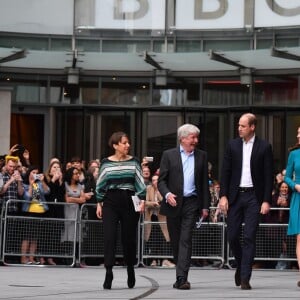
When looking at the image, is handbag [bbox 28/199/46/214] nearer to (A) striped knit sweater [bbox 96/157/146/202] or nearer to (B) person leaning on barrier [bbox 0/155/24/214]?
(B) person leaning on barrier [bbox 0/155/24/214]

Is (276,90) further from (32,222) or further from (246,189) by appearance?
(246,189)

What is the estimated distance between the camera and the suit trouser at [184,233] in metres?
12.7

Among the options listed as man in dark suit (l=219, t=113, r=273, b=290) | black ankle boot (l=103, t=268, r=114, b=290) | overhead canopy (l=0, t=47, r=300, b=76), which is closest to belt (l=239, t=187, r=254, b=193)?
man in dark suit (l=219, t=113, r=273, b=290)

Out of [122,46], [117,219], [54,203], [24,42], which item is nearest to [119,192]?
[117,219]

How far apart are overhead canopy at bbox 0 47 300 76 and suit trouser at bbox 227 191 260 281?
11.2 metres

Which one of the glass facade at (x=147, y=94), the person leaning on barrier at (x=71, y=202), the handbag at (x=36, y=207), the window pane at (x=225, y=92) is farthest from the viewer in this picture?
the window pane at (x=225, y=92)

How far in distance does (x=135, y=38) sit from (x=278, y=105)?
407 cm

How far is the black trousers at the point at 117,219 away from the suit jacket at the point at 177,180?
0.41 meters

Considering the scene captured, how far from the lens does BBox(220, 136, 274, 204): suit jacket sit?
12586 millimetres

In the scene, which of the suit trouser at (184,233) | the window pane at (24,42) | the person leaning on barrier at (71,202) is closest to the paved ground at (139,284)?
the suit trouser at (184,233)

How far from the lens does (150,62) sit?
85.4ft

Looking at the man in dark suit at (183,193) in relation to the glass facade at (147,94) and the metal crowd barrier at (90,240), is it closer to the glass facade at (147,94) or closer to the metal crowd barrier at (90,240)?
the metal crowd barrier at (90,240)

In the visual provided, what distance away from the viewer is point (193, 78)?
27984mm

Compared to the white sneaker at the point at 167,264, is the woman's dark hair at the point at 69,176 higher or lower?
higher
